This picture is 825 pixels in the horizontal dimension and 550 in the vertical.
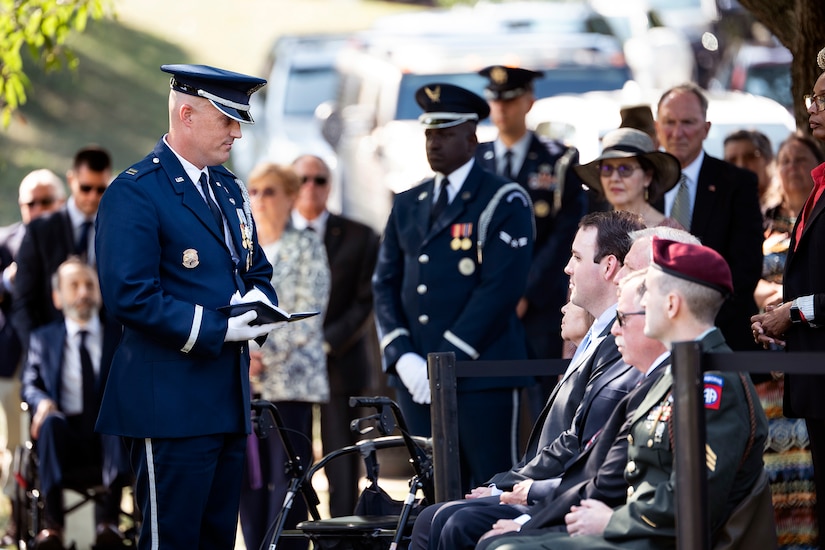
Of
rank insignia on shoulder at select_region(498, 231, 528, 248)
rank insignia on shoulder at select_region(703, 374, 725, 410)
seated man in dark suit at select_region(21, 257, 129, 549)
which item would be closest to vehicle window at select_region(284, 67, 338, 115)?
seated man in dark suit at select_region(21, 257, 129, 549)

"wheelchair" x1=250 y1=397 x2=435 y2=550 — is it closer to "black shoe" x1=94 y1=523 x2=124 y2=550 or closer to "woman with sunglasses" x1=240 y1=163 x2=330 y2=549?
"woman with sunglasses" x1=240 y1=163 x2=330 y2=549

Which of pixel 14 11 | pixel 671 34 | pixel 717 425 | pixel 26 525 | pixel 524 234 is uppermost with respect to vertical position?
pixel 671 34

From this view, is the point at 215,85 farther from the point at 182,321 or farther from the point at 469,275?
the point at 469,275

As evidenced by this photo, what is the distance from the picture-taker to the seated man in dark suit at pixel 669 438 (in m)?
4.41

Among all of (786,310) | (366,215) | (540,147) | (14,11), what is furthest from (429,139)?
(366,215)

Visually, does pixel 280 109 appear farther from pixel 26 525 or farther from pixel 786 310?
pixel 786 310

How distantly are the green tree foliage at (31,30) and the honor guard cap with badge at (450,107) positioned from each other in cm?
252

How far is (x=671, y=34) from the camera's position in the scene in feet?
62.8

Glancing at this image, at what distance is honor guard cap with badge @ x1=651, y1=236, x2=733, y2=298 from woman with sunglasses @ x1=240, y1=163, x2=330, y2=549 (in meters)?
3.50

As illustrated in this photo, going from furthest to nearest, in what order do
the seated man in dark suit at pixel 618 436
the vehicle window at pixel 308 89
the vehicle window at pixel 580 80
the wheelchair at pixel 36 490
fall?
the vehicle window at pixel 308 89, the vehicle window at pixel 580 80, the wheelchair at pixel 36 490, the seated man in dark suit at pixel 618 436

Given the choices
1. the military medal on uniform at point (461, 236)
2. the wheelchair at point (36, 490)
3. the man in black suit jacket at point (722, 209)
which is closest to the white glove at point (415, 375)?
the military medal on uniform at point (461, 236)

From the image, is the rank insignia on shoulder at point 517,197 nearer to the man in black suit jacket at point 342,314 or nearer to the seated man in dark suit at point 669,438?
the man in black suit jacket at point 342,314

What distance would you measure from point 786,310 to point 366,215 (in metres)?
9.26

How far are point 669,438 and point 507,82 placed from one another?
4.26 meters
